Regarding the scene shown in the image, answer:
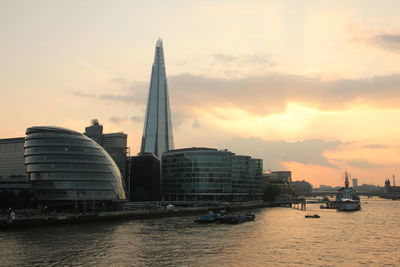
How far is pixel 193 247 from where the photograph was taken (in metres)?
60.8

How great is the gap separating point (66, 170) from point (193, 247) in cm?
6627

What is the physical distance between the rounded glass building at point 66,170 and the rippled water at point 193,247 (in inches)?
1350

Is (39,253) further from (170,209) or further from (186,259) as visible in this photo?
(170,209)

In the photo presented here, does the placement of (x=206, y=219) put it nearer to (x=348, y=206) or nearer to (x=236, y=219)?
(x=236, y=219)

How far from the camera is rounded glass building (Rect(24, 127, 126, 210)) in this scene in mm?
115938

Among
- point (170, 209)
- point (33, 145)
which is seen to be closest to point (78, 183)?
point (33, 145)

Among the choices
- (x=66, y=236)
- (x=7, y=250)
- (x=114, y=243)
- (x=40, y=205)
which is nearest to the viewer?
(x=7, y=250)

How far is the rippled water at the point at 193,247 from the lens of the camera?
50344mm

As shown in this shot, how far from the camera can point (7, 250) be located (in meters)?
55.8

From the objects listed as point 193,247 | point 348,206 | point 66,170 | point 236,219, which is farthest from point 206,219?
point 348,206

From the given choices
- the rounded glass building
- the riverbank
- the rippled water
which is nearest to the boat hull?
the riverbank

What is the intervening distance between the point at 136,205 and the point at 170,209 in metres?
21.2

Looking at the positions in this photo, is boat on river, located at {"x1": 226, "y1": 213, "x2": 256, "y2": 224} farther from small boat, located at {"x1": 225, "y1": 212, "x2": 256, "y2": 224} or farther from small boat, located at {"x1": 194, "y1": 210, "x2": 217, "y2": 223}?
small boat, located at {"x1": 194, "y1": 210, "x2": 217, "y2": 223}

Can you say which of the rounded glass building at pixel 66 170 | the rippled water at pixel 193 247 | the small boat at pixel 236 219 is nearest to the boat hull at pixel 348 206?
the small boat at pixel 236 219
